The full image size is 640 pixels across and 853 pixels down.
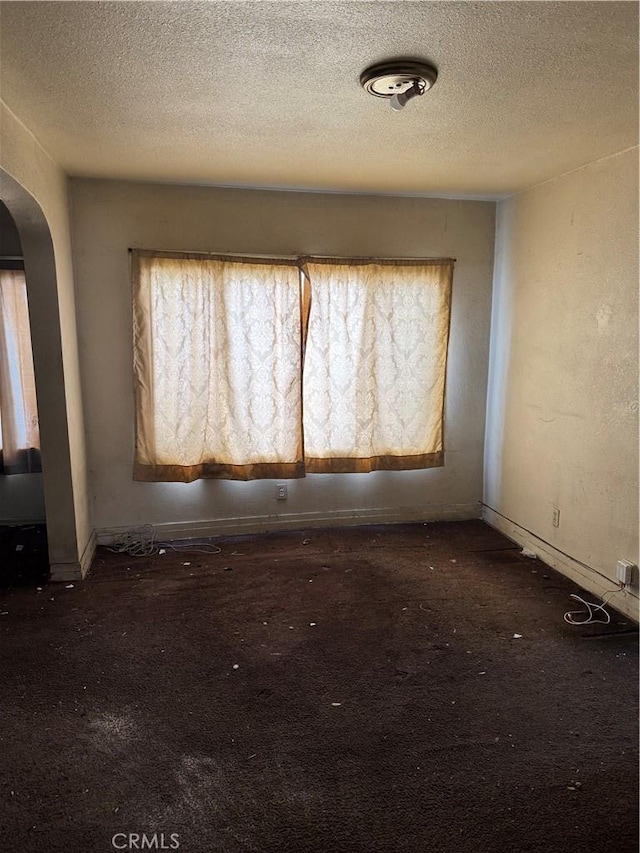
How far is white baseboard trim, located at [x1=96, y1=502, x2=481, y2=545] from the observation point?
13.4 feet

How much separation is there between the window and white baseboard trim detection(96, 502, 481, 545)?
0.38 meters

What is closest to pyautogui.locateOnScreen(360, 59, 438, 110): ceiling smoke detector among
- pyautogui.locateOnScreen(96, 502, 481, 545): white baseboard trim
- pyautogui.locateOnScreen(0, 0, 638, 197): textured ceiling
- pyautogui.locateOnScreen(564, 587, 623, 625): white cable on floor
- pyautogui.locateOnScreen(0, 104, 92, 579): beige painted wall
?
pyautogui.locateOnScreen(0, 0, 638, 197): textured ceiling

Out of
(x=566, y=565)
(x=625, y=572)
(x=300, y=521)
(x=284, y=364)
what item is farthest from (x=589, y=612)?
(x=284, y=364)

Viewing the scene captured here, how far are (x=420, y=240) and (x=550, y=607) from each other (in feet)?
8.49

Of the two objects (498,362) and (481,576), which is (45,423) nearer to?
(481,576)

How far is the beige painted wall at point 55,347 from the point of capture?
2934mm

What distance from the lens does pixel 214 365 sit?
388 centimetres

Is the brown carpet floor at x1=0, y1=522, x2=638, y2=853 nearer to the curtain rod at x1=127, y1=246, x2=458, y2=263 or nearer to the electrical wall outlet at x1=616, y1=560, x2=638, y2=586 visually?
the electrical wall outlet at x1=616, y1=560, x2=638, y2=586

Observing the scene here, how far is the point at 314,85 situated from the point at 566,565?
296 cm

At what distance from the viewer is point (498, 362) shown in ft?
14.0

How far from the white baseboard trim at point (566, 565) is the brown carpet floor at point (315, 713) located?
11 centimetres

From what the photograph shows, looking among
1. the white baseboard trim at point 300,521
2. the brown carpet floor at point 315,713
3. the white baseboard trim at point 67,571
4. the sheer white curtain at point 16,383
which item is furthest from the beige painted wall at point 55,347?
the sheer white curtain at point 16,383

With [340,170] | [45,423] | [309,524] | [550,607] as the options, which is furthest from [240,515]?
[340,170]

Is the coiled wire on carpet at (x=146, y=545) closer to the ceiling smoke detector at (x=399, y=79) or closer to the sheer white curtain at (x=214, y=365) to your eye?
the sheer white curtain at (x=214, y=365)
